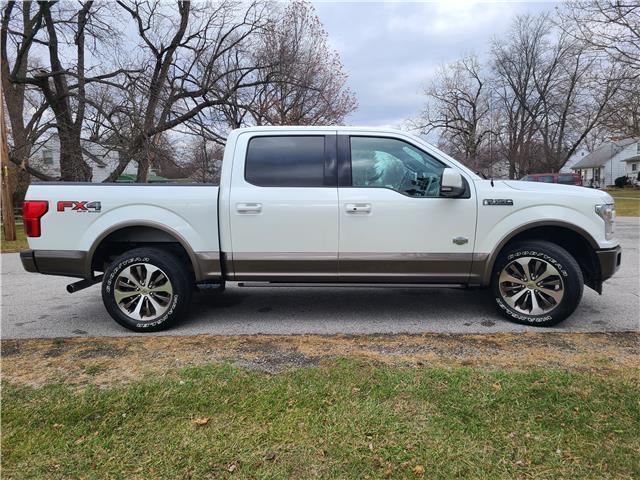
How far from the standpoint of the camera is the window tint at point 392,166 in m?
4.39

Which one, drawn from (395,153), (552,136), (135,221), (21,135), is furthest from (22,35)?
(552,136)

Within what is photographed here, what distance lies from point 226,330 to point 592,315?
4.04 meters

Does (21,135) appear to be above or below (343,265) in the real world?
above

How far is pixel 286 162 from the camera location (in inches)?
175

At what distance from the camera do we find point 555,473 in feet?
7.15

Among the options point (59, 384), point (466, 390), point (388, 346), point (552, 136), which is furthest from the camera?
point (552, 136)

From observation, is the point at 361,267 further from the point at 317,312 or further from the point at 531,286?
the point at 531,286

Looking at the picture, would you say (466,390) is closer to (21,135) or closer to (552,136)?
(21,135)

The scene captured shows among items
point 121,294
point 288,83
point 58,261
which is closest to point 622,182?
point 288,83

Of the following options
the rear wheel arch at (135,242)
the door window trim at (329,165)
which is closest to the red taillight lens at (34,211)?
the rear wheel arch at (135,242)

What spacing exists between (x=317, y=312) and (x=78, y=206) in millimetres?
2799

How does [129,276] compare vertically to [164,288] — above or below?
above

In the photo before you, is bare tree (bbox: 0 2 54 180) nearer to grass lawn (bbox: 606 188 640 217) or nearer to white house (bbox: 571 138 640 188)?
grass lawn (bbox: 606 188 640 217)

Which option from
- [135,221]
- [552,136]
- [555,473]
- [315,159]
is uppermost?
[552,136]
